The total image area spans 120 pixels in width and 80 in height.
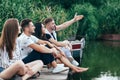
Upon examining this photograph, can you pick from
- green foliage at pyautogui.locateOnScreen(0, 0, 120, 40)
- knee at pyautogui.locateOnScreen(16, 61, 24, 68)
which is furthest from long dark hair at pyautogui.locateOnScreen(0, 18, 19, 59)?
green foliage at pyautogui.locateOnScreen(0, 0, 120, 40)

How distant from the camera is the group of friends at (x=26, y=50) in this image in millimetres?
4711

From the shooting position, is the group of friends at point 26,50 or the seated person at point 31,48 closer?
the group of friends at point 26,50

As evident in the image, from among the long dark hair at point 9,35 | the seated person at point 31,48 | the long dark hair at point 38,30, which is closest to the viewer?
the long dark hair at point 9,35

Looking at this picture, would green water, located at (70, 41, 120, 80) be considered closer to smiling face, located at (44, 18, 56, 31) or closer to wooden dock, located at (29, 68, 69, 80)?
smiling face, located at (44, 18, 56, 31)

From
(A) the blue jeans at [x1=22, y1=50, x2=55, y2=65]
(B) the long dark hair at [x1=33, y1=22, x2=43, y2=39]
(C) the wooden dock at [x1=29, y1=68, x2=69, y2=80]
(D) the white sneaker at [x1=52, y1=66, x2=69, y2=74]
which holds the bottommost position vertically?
(C) the wooden dock at [x1=29, y1=68, x2=69, y2=80]

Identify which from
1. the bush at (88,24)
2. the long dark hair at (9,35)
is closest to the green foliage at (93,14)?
the bush at (88,24)

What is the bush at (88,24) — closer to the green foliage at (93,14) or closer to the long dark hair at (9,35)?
the green foliage at (93,14)

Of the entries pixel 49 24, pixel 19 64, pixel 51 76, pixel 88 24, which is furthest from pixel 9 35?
pixel 88 24

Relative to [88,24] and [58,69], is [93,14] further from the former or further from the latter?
[58,69]

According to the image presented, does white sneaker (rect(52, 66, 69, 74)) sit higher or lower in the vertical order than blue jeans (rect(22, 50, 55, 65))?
lower

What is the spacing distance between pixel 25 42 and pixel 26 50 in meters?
0.25

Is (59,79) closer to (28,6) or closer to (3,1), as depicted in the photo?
(3,1)

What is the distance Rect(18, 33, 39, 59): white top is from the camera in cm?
571

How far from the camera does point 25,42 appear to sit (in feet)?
18.8
